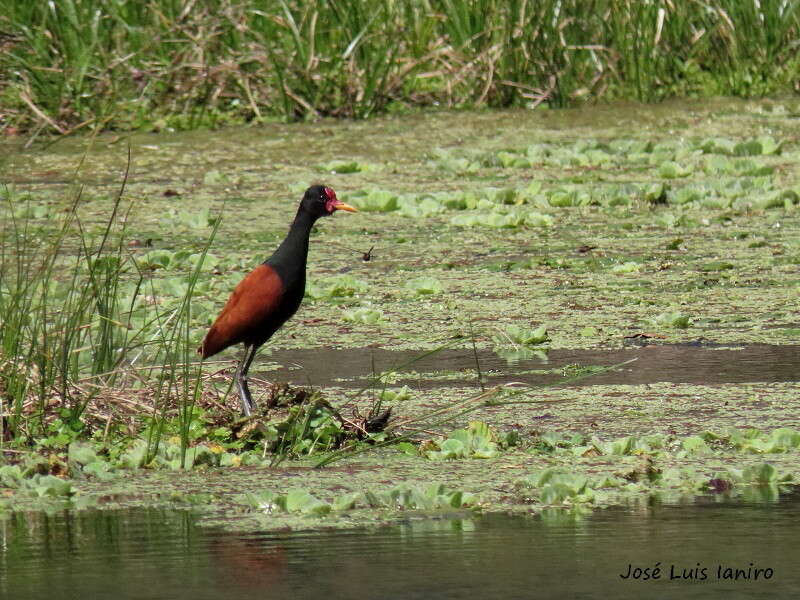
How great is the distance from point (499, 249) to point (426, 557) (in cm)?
448

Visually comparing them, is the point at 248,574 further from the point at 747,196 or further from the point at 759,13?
the point at 759,13

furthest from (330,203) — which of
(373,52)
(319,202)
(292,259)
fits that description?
(373,52)

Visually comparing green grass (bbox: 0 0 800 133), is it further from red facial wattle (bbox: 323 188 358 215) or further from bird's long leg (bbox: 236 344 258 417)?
bird's long leg (bbox: 236 344 258 417)

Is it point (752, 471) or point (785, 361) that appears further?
point (785, 361)

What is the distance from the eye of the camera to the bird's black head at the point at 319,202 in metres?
5.80

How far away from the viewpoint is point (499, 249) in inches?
318

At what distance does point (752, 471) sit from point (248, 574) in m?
1.44

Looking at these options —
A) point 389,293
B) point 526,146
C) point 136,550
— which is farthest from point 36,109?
point 136,550

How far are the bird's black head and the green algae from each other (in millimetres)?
573

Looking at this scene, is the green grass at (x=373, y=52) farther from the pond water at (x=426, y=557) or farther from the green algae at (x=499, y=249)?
the pond water at (x=426, y=557)

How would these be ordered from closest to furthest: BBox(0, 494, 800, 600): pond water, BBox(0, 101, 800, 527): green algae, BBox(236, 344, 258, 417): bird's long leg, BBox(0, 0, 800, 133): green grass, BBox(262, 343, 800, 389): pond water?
BBox(0, 494, 800, 600): pond water, BBox(0, 101, 800, 527): green algae, BBox(236, 344, 258, 417): bird's long leg, BBox(262, 343, 800, 389): pond water, BBox(0, 0, 800, 133): green grass

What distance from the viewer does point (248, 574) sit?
3.63 m

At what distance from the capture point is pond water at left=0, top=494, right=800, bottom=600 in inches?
137

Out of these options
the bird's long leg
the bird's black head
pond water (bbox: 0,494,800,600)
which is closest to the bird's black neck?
the bird's black head
